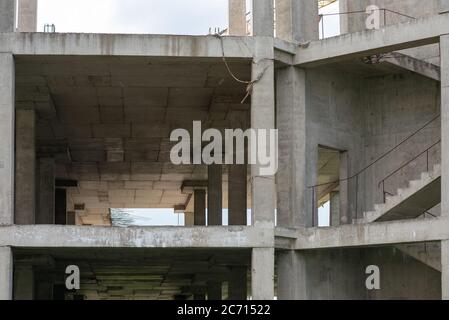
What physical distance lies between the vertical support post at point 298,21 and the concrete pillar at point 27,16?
9.11 meters

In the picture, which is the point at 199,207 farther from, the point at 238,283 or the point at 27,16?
the point at 27,16

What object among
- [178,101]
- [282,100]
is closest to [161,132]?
[178,101]

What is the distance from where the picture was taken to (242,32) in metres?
37.0

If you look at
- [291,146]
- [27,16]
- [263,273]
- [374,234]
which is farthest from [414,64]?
[27,16]

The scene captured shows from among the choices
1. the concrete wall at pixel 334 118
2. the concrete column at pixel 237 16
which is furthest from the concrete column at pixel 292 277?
the concrete column at pixel 237 16

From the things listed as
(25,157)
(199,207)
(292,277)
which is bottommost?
(292,277)

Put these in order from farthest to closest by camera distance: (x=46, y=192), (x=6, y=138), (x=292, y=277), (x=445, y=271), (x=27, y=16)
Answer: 1. (x=46, y=192)
2. (x=27, y=16)
3. (x=292, y=277)
4. (x=6, y=138)
5. (x=445, y=271)

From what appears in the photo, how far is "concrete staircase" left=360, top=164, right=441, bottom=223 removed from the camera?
88.2 feet

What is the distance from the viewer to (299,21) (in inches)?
1161

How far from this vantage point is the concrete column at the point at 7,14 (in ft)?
89.8

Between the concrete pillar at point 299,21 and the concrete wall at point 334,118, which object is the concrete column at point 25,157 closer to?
the concrete pillar at point 299,21

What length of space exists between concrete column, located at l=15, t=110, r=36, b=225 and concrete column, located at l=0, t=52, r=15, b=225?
679 cm

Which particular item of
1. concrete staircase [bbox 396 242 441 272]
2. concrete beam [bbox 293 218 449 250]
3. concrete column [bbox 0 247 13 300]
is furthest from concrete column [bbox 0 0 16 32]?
concrete staircase [bbox 396 242 441 272]

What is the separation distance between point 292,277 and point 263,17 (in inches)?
281
